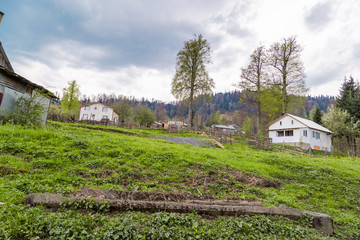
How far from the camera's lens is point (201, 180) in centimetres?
689

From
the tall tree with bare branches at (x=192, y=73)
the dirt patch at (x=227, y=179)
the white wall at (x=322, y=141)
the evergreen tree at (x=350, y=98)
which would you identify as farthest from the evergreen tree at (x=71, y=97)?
the evergreen tree at (x=350, y=98)

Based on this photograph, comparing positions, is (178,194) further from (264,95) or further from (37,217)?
(264,95)

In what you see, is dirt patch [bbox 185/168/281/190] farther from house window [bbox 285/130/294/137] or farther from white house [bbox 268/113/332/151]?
house window [bbox 285/130/294/137]

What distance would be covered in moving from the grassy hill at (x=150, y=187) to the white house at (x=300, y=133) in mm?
21013

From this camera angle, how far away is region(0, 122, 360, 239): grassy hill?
3.12 m

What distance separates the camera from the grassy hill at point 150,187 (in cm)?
312

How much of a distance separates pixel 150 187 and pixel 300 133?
31.3 meters

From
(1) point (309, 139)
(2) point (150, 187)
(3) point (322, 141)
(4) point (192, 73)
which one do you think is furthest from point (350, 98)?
(2) point (150, 187)

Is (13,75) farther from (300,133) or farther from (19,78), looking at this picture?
(300,133)

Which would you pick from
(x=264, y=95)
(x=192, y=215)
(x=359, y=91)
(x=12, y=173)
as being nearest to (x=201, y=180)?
(x=192, y=215)

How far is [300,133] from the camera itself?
94.7ft

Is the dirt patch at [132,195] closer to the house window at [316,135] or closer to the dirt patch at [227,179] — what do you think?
the dirt patch at [227,179]

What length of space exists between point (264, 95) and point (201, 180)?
27.9 metres

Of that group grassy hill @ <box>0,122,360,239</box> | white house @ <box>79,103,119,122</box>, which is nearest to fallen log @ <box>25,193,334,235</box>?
grassy hill @ <box>0,122,360,239</box>
